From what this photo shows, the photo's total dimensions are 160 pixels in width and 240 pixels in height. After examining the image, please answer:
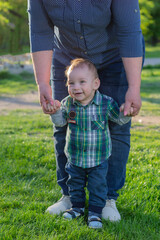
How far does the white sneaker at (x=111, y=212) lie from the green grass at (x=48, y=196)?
2.1 inches

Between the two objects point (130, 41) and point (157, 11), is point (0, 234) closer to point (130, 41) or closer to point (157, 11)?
point (130, 41)

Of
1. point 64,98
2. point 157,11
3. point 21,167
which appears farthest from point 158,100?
point 157,11

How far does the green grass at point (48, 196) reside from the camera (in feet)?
7.41

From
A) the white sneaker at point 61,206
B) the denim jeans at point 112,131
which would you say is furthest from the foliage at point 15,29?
the white sneaker at point 61,206

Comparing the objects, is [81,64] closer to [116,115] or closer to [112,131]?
[116,115]

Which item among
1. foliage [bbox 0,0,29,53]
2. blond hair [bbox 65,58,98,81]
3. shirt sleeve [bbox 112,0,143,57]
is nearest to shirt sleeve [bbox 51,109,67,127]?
blond hair [bbox 65,58,98,81]

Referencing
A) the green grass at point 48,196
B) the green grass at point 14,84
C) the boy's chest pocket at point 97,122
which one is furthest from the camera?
the green grass at point 14,84

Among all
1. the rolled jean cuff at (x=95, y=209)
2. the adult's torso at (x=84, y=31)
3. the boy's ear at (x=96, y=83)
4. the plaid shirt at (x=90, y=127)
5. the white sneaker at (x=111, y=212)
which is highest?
the adult's torso at (x=84, y=31)

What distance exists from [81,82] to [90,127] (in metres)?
0.33

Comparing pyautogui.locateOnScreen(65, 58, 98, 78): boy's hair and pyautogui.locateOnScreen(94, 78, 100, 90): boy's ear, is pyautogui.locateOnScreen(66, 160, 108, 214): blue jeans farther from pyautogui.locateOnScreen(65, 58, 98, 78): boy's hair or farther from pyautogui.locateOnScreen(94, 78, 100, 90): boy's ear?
pyautogui.locateOnScreen(65, 58, 98, 78): boy's hair

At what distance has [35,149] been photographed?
3.98m

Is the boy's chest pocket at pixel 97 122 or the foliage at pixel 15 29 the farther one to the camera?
the foliage at pixel 15 29

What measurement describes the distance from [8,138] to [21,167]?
4.06 feet

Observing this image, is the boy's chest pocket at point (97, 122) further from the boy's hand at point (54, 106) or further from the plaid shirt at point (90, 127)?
the boy's hand at point (54, 106)
